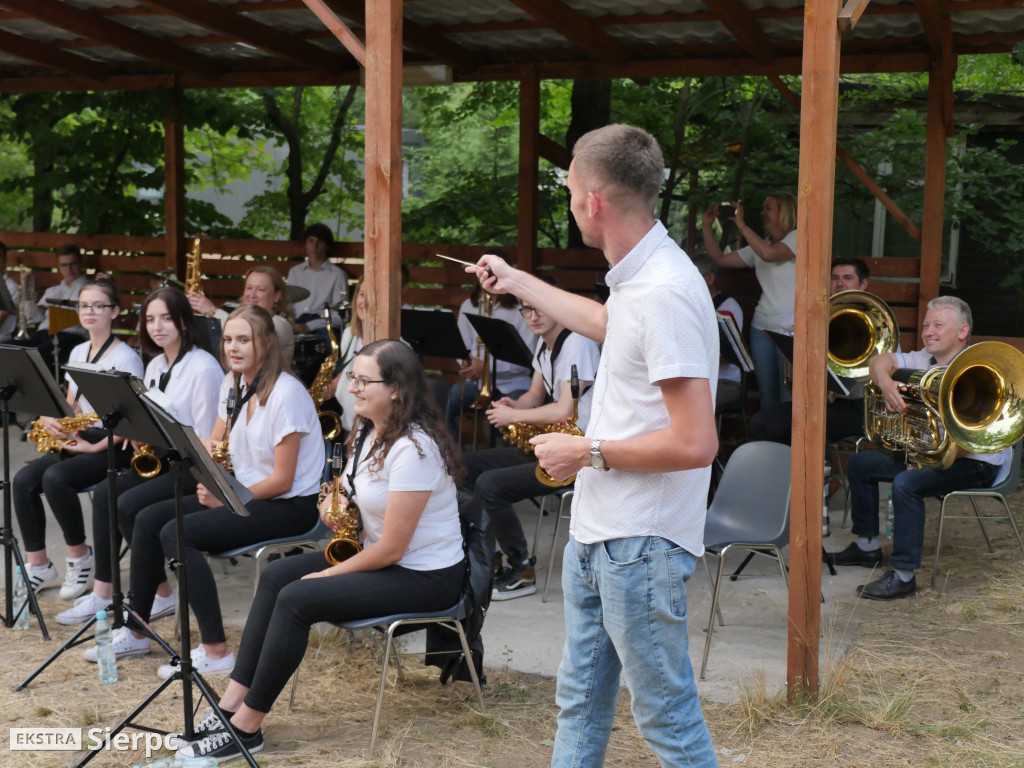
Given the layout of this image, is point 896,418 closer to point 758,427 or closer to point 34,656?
point 758,427

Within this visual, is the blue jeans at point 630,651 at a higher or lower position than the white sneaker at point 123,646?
higher

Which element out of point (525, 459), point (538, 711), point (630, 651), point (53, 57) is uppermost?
point (53, 57)

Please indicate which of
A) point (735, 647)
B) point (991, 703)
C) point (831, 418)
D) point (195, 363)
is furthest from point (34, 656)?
point (831, 418)

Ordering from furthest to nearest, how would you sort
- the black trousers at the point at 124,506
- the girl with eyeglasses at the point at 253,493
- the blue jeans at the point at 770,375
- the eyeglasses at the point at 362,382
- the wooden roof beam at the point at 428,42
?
the blue jeans at the point at 770,375, the wooden roof beam at the point at 428,42, the black trousers at the point at 124,506, the girl with eyeglasses at the point at 253,493, the eyeglasses at the point at 362,382

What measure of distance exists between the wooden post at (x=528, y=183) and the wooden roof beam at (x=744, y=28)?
1.97 metres

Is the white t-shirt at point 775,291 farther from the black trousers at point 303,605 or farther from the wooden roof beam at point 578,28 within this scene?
the black trousers at point 303,605

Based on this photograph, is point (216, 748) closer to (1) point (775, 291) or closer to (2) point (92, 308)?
(2) point (92, 308)

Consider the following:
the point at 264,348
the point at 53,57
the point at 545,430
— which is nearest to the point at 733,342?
the point at 545,430

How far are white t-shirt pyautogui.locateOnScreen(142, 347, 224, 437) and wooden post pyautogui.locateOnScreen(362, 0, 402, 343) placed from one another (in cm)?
113

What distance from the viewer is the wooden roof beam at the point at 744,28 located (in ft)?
21.2

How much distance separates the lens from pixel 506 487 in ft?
17.1

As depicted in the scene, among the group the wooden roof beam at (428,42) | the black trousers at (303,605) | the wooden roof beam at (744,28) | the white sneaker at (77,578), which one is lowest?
the white sneaker at (77,578)

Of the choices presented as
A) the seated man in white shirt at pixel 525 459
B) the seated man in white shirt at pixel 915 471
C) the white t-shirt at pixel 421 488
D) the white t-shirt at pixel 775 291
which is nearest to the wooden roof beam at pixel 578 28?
the white t-shirt at pixel 775 291

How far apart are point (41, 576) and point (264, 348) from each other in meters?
1.84
